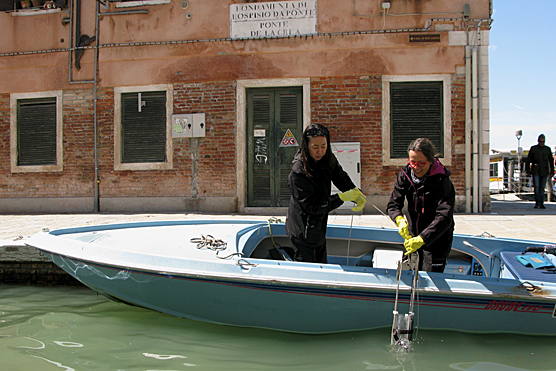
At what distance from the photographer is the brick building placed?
8.77m

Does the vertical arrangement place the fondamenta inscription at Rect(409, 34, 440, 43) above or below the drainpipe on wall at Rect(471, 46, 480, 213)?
above

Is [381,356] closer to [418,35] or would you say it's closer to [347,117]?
[347,117]

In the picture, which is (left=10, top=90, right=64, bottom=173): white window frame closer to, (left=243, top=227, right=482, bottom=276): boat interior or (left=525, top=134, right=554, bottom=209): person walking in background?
(left=243, top=227, right=482, bottom=276): boat interior

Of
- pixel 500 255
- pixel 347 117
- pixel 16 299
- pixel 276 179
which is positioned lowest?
pixel 16 299

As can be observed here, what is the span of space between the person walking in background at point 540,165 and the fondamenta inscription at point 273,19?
550 cm

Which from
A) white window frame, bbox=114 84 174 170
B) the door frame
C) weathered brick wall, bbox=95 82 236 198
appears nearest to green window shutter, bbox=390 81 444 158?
the door frame

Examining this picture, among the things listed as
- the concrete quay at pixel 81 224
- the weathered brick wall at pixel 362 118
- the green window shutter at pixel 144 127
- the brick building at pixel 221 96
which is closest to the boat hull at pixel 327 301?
the concrete quay at pixel 81 224

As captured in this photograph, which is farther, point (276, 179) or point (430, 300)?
point (276, 179)

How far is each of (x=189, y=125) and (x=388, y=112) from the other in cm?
414

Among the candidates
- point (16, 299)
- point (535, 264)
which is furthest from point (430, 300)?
point (16, 299)

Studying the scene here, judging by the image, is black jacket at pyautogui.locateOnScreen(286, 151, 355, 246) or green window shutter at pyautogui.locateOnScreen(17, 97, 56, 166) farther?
green window shutter at pyautogui.locateOnScreen(17, 97, 56, 166)

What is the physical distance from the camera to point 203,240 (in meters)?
3.85

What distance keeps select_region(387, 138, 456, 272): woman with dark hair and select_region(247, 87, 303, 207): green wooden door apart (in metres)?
5.90

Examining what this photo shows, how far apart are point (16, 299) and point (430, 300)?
13.8 feet
